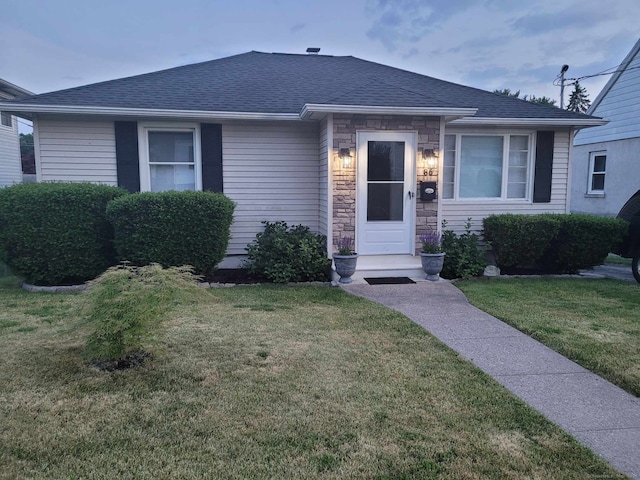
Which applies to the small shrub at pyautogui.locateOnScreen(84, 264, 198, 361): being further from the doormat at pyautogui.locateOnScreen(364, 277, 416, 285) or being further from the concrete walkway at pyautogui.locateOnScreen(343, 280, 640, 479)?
the doormat at pyautogui.locateOnScreen(364, 277, 416, 285)

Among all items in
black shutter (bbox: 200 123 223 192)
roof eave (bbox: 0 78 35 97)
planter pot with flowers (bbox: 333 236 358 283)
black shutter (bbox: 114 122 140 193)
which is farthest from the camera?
roof eave (bbox: 0 78 35 97)

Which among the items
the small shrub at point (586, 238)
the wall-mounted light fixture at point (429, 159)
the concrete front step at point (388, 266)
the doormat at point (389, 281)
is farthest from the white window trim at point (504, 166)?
the doormat at point (389, 281)

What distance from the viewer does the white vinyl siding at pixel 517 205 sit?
28.6ft

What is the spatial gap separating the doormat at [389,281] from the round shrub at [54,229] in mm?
4134

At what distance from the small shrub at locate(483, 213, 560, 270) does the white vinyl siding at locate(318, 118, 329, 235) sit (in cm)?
302

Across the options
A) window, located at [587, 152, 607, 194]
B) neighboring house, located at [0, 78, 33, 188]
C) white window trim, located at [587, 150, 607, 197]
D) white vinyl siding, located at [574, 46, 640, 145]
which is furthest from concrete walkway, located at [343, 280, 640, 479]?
neighboring house, located at [0, 78, 33, 188]

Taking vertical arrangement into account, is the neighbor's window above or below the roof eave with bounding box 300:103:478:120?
below

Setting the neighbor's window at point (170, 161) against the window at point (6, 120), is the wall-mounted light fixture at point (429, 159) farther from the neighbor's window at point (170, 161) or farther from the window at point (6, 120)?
the window at point (6, 120)

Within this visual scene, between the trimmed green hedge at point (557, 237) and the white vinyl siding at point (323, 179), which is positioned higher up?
the white vinyl siding at point (323, 179)

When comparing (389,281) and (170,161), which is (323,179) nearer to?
(389,281)

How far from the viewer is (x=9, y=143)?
1541cm

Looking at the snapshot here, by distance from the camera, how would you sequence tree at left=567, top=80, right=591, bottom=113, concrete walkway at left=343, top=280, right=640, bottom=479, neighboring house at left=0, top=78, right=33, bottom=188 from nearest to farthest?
1. concrete walkway at left=343, top=280, right=640, bottom=479
2. neighboring house at left=0, top=78, right=33, bottom=188
3. tree at left=567, top=80, right=591, bottom=113

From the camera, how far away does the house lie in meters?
7.39

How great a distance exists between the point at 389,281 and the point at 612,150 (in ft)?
32.9
